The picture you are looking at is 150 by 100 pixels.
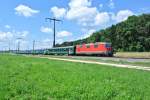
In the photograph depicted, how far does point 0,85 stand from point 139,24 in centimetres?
11010

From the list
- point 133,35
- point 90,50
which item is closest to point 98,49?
point 90,50

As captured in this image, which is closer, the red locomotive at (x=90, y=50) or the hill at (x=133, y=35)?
the red locomotive at (x=90, y=50)

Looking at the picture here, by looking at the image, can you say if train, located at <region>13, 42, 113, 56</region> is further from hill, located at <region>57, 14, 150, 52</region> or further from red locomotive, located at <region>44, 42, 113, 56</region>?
hill, located at <region>57, 14, 150, 52</region>

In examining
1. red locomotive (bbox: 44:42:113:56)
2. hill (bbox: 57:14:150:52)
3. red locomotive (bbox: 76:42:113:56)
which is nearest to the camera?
red locomotive (bbox: 76:42:113:56)

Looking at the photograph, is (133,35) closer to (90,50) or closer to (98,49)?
(90,50)

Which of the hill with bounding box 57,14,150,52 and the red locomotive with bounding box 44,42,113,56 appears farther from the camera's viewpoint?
the hill with bounding box 57,14,150,52

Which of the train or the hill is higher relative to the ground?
the hill

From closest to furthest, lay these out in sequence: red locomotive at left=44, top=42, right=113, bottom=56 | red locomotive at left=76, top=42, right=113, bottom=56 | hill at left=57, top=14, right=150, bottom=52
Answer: red locomotive at left=76, top=42, right=113, bottom=56 → red locomotive at left=44, top=42, right=113, bottom=56 → hill at left=57, top=14, right=150, bottom=52

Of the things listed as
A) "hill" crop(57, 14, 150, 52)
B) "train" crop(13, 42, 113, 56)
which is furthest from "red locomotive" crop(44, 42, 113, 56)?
"hill" crop(57, 14, 150, 52)

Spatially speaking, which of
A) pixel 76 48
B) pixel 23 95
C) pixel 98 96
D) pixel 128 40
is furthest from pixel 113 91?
pixel 128 40

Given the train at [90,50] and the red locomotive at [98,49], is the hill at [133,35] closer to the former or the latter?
the train at [90,50]

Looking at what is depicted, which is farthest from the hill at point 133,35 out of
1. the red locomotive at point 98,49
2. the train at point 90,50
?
the red locomotive at point 98,49

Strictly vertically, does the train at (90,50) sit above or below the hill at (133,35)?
below

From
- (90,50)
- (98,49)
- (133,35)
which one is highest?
(133,35)
